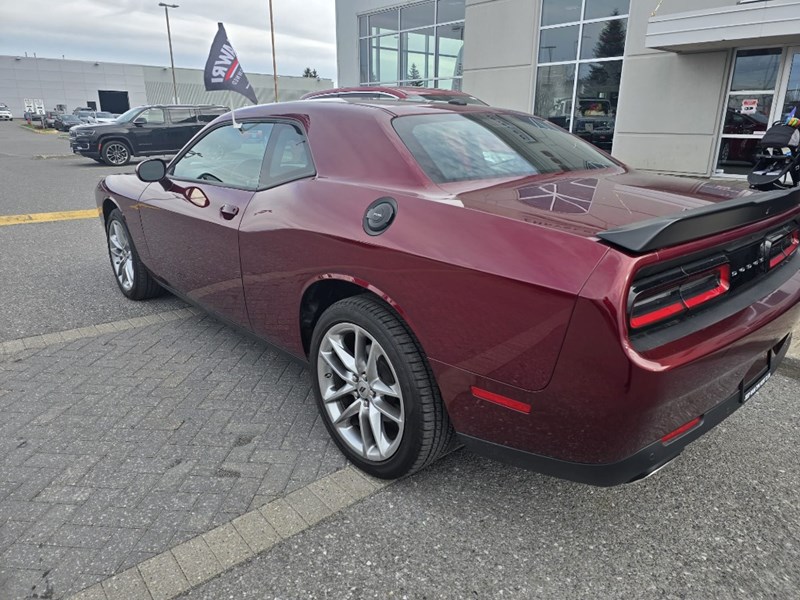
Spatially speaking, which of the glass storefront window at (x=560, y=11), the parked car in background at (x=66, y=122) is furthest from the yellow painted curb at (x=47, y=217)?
the parked car in background at (x=66, y=122)

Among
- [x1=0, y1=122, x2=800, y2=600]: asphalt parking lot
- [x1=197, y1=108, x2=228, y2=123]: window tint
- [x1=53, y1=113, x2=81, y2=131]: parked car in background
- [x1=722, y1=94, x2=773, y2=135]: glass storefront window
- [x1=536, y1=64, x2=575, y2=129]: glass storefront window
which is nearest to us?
[x1=0, y1=122, x2=800, y2=600]: asphalt parking lot

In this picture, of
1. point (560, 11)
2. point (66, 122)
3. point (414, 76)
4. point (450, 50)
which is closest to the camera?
point (560, 11)

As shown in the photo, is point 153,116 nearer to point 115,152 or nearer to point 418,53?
point 115,152

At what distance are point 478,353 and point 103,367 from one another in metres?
2.69

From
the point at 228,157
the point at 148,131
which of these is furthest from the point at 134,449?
the point at 148,131

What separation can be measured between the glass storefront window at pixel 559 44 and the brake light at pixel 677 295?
41.0 feet

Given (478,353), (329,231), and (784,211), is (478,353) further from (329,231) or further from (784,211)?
(784,211)

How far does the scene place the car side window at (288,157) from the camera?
2.82m

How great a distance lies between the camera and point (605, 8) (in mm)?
12117

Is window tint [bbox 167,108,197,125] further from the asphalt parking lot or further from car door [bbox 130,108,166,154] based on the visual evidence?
the asphalt parking lot

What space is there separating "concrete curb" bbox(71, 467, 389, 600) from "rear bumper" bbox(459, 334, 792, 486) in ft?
2.11

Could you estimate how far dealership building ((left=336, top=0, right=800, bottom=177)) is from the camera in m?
9.68

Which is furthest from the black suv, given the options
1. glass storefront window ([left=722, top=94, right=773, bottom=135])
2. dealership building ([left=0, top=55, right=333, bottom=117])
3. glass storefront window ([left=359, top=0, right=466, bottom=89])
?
dealership building ([left=0, top=55, right=333, bottom=117])

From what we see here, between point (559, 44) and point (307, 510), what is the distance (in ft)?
43.8
